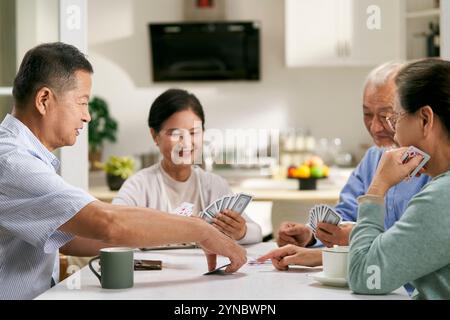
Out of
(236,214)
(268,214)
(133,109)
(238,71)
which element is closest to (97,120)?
(133,109)

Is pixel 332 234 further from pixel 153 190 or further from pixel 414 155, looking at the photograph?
pixel 153 190

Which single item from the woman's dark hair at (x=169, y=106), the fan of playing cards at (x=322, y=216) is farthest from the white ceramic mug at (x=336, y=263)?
the woman's dark hair at (x=169, y=106)

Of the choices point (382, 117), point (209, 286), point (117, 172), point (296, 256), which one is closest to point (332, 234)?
point (296, 256)

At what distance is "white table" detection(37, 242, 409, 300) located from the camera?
1546 mm

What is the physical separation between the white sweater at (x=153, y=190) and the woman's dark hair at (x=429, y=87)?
105 cm

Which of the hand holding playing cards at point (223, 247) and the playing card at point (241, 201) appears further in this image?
the playing card at point (241, 201)

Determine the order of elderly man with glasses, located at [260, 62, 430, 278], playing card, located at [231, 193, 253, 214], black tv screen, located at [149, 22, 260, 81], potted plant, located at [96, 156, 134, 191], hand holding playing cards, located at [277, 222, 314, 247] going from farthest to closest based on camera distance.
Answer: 1. black tv screen, located at [149, 22, 260, 81]
2. potted plant, located at [96, 156, 134, 191]
3. hand holding playing cards, located at [277, 222, 314, 247]
4. elderly man with glasses, located at [260, 62, 430, 278]
5. playing card, located at [231, 193, 253, 214]

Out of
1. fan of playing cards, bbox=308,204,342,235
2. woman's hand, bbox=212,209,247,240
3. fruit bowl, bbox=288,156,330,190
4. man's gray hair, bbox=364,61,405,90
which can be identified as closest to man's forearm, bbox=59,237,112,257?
woman's hand, bbox=212,209,247,240

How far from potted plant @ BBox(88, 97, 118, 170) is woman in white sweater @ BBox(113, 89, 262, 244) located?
2.74 meters

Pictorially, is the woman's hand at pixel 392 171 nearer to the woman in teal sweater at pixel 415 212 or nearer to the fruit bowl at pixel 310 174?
the woman in teal sweater at pixel 415 212

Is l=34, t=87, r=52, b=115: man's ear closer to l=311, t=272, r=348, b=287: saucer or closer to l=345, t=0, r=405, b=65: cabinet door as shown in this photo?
l=311, t=272, r=348, b=287: saucer

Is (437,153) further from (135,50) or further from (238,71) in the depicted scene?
(135,50)

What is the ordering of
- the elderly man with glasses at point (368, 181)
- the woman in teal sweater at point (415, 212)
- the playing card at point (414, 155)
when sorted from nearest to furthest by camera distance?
the woman in teal sweater at point (415, 212) → the playing card at point (414, 155) → the elderly man with glasses at point (368, 181)

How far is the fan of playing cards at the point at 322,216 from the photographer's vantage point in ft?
6.43
